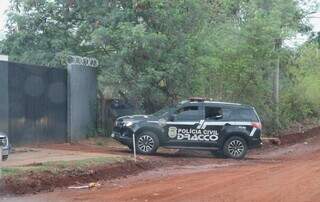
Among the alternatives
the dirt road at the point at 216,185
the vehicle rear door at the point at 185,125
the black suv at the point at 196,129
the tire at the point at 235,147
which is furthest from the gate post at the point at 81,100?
the dirt road at the point at 216,185

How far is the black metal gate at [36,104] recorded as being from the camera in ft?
64.7

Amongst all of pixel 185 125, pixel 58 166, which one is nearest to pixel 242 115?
pixel 185 125

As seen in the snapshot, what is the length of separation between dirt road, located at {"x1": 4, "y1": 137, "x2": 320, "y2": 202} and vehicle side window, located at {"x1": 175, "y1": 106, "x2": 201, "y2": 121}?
181cm

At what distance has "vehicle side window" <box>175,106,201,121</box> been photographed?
66.8 feet

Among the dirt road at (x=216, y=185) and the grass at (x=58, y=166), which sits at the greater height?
the grass at (x=58, y=166)

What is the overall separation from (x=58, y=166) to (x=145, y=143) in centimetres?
602

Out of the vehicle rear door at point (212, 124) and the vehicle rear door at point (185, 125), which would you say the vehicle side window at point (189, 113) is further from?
the vehicle rear door at point (212, 124)

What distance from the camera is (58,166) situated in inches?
564

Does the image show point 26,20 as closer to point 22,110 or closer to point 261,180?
point 22,110

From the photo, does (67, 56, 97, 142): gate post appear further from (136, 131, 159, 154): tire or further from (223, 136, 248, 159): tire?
(223, 136, 248, 159): tire

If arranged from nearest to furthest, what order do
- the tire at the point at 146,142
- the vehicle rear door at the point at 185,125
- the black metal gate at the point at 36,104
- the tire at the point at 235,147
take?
the black metal gate at the point at 36,104, the tire at the point at 146,142, the vehicle rear door at the point at 185,125, the tire at the point at 235,147

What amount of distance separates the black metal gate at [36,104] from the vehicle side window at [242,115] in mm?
5908

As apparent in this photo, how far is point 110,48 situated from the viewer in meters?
24.3

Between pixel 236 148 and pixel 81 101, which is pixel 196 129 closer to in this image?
pixel 236 148
